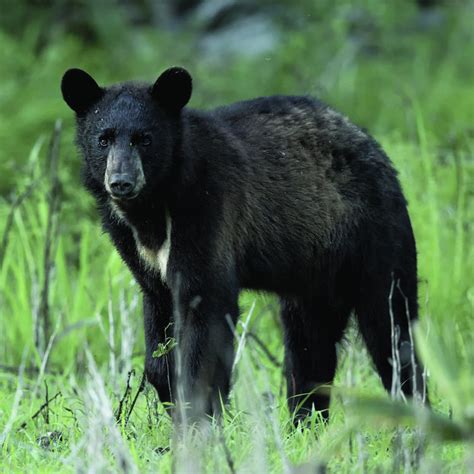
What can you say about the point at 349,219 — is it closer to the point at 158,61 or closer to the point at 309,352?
the point at 309,352

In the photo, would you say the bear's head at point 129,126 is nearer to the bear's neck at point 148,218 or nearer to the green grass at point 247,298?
the bear's neck at point 148,218

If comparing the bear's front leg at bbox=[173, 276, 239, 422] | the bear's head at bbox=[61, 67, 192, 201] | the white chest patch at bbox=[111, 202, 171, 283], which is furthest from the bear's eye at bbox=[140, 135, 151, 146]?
the bear's front leg at bbox=[173, 276, 239, 422]

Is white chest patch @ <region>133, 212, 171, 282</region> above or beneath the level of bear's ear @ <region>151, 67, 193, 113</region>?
beneath

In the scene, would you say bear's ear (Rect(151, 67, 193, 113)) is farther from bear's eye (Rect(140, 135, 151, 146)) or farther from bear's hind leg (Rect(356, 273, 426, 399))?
bear's hind leg (Rect(356, 273, 426, 399))

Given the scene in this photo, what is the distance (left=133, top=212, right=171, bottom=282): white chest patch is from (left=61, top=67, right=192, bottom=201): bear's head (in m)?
0.22

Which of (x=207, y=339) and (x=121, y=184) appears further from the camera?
(x=207, y=339)

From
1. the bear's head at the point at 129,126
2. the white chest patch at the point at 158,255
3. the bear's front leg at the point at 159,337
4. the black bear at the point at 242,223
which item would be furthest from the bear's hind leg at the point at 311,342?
the bear's head at the point at 129,126

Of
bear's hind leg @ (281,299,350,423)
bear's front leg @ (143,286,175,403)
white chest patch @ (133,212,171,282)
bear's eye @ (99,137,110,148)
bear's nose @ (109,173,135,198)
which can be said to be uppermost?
bear's eye @ (99,137,110,148)

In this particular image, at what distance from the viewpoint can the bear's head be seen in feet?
15.3

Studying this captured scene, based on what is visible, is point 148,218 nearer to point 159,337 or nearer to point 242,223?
point 242,223

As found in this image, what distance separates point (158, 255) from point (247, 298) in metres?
2.65

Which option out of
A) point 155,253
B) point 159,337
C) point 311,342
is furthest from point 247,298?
point 155,253

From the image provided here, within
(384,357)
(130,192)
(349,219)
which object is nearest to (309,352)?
(384,357)

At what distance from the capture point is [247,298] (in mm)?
7422
